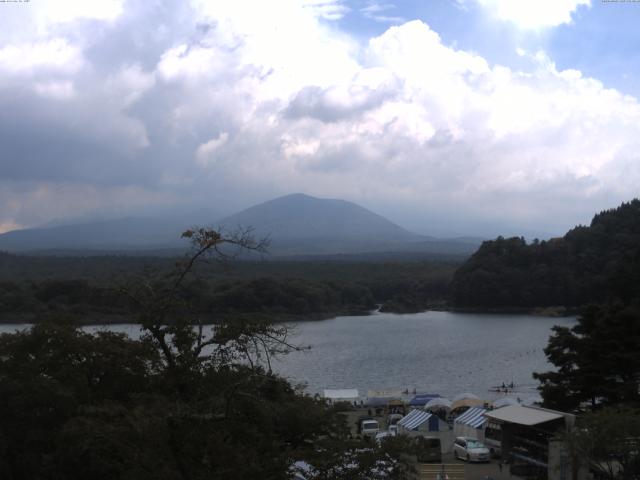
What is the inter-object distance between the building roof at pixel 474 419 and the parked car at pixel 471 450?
518mm

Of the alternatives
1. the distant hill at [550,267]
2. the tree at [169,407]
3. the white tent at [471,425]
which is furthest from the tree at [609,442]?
the distant hill at [550,267]

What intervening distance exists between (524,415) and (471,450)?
106cm

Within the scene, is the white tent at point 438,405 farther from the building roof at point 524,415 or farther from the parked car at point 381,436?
the building roof at point 524,415

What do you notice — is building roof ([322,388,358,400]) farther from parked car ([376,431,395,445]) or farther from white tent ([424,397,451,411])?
parked car ([376,431,395,445])

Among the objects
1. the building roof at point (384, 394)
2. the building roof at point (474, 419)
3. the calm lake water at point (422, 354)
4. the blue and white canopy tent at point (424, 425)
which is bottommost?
the calm lake water at point (422, 354)

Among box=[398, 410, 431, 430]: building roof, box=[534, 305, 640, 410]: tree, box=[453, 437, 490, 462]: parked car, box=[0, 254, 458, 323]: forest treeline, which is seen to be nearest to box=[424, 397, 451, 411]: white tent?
box=[398, 410, 431, 430]: building roof

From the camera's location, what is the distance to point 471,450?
1002 centimetres

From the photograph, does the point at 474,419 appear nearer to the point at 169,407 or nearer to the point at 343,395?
the point at 343,395

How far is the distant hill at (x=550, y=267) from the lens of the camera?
41.2 metres

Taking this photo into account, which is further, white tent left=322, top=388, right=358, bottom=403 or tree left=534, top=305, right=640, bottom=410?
white tent left=322, top=388, right=358, bottom=403

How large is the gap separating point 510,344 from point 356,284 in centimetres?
2074

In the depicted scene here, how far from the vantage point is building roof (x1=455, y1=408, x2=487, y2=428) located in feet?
36.2

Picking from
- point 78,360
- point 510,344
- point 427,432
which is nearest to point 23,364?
point 78,360

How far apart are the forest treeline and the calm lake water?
2.27 metres
